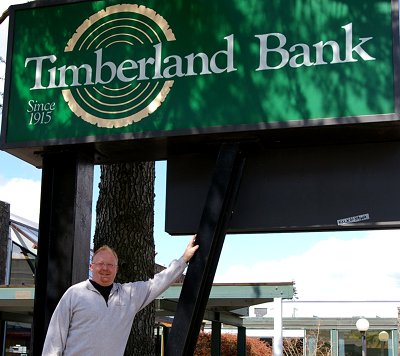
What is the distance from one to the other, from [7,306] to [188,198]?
42.0ft

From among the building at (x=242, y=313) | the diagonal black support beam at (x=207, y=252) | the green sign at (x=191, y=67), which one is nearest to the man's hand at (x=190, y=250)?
the diagonal black support beam at (x=207, y=252)

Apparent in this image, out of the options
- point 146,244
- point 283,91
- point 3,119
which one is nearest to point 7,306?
point 146,244

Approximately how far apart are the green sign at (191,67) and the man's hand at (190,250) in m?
0.72

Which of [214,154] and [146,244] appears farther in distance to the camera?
[146,244]

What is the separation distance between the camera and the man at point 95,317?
427 cm

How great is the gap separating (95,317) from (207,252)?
2.65 ft

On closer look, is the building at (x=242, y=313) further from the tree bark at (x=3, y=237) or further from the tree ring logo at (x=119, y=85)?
the tree ring logo at (x=119, y=85)

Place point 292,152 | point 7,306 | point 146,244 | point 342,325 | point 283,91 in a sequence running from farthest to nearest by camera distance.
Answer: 1. point 342,325
2. point 7,306
3. point 146,244
4. point 292,152
5. point 283,91

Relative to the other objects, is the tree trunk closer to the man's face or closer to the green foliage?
the man's face

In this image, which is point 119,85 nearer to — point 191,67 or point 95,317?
point 191,67

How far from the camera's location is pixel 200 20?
4883 millimetres

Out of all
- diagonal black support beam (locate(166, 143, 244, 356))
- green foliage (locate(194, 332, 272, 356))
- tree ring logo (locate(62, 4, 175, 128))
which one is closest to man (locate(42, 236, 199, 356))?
diagonal black support beam (locate(166, 143, 244, 356))

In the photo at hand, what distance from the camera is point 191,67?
4.84 m

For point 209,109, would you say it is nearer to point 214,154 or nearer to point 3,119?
point 214,154
